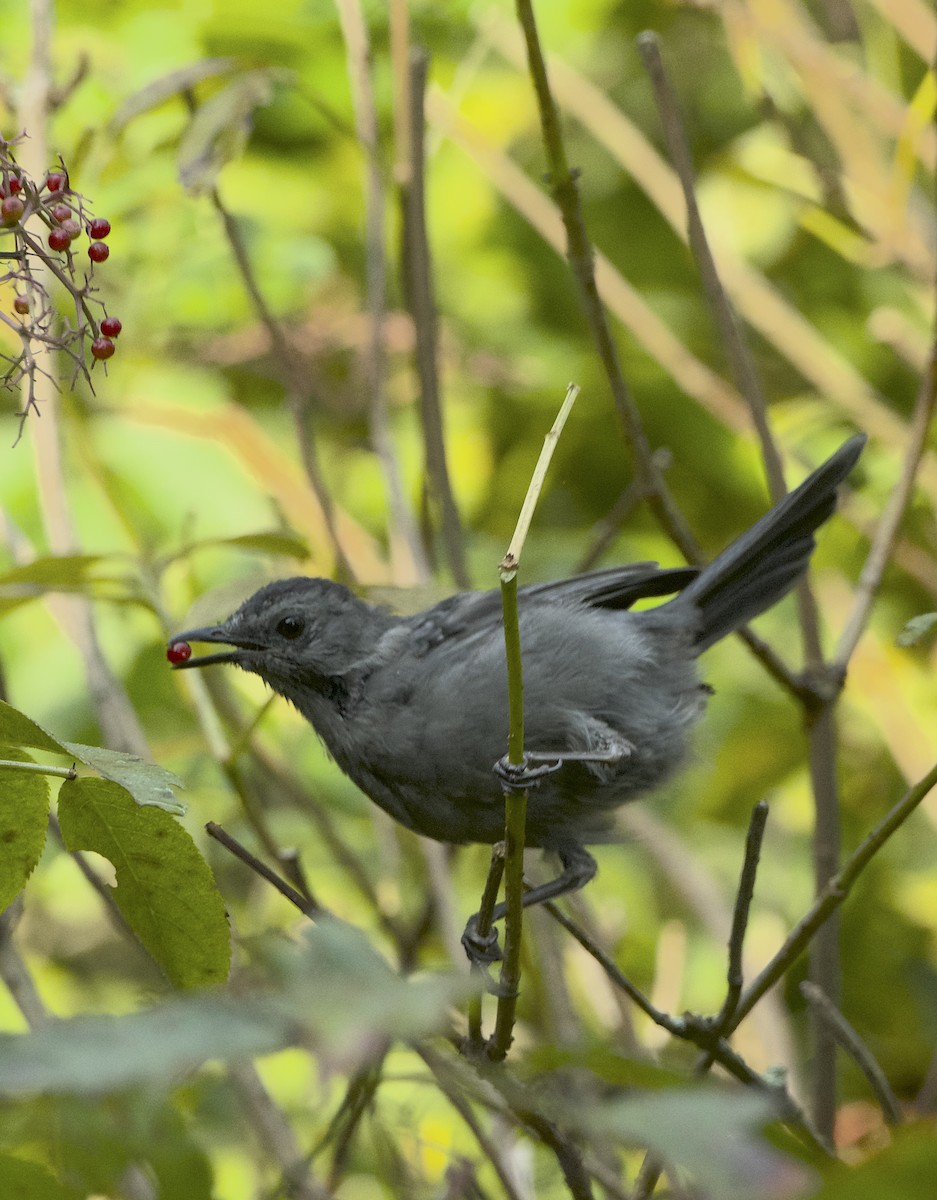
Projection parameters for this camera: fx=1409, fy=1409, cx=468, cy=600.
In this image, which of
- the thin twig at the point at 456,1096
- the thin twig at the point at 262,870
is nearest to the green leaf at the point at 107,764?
the thin twig at the point at 262,870

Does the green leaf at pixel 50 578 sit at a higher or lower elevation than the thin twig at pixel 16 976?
higher

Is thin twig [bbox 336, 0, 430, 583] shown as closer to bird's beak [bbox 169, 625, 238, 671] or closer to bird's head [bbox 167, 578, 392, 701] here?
bird's head [bbox 167, 578, 392, 701]

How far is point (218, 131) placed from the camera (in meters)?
2.54

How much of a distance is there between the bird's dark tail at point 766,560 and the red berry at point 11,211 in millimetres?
1766

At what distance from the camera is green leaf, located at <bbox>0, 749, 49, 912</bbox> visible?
1.43 metres

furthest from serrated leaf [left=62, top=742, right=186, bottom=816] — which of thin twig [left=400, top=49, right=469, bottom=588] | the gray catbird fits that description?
thin twig [left=400, top=49, right=469, bottom=588]

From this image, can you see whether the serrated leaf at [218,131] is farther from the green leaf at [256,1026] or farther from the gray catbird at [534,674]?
the green leaf at [256,1026]

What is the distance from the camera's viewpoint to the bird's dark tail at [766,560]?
9.95ft

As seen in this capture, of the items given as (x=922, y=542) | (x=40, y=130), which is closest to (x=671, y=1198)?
(x=40, y=130)

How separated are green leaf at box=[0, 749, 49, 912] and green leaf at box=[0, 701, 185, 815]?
57 millimetres

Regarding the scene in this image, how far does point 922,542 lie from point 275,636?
234cm

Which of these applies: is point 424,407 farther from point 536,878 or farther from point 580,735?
point 536,878

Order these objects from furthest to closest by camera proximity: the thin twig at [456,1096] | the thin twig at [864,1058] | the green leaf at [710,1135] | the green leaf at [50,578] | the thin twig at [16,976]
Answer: the green leaf at [50,578] → the thin twig at [16,976] → the thin twig at [864,1058] → the thin twig at [456,1096] → the green leaf at [710,1135]

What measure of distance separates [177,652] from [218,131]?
94 cm
